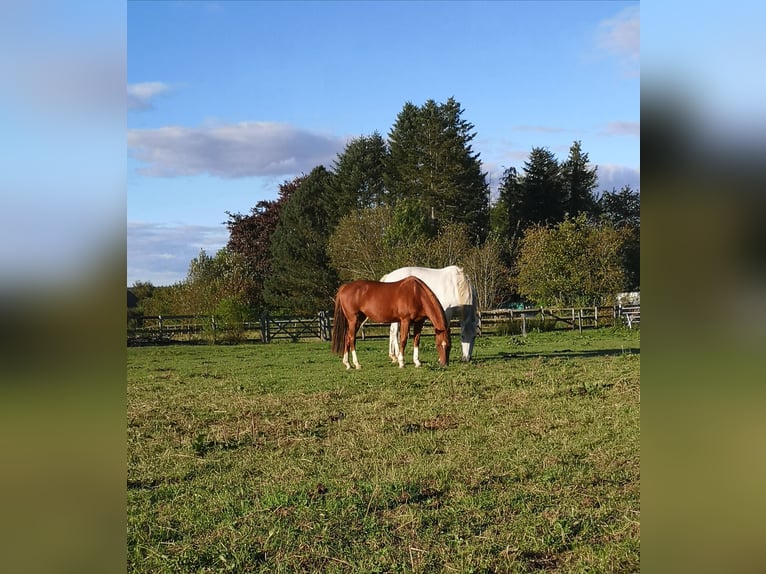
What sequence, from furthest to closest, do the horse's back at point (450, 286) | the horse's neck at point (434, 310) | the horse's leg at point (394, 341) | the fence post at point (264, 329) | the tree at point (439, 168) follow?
the tree at point (439, 168) → the fence post at point (264, 329) → the horse's leg at point (394, 341) → the horse's back at point (450, 286) → the horse's neck at point (434, 310)

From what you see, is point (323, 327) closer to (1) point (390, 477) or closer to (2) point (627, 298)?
(2) point (627, 298)

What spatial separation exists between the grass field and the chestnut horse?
133 inches

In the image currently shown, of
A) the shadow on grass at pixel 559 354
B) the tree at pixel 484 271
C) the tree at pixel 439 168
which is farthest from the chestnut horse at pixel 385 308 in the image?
the tree at pixel 439 168

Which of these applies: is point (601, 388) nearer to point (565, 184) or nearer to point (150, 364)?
point (150, 364)

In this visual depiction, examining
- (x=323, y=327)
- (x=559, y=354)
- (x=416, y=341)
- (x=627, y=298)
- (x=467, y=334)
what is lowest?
(x=559, y=354)

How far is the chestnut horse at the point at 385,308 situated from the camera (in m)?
14.0

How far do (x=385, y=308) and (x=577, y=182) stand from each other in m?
36.0

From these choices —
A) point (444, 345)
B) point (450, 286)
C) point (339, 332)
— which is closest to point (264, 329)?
point (339, 332)

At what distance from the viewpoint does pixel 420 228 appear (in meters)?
37.3

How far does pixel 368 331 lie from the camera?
28.8 metres

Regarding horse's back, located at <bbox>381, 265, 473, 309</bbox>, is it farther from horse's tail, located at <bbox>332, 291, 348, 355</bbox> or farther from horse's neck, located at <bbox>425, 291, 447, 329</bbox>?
horse's tail, located at <bbox>332, 291, 348, 355</bbox>

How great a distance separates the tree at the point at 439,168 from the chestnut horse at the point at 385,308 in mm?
30577

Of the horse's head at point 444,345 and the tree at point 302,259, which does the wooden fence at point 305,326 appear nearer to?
the horse's head at point 444,345
